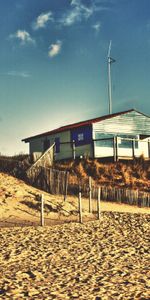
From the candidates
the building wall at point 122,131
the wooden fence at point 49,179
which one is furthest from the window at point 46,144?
the wooden fence at point 49,179

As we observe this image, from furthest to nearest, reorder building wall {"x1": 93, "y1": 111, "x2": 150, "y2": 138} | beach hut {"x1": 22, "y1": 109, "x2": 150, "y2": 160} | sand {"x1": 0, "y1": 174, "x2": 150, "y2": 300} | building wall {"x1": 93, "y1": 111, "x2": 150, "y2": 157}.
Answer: building wall {"x1": 93, "y1": 111, "x2": 150, "y2": 138} → building wall {"x1": 93, "y1": 111, "x2": 150, "y2": 157} → beach hut {"x1": 22, "y1": 109, "x2": 150, "y2": 160} → sand {"x1": 0, "y1": 174, "x2": 150, "y2": 300}

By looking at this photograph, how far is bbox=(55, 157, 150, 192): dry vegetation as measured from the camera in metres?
31.3

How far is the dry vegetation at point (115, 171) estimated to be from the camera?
3127 cm

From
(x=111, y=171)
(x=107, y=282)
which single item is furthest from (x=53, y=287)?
(x=111, y=171)

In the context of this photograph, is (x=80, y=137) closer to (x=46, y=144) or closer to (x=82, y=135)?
(x=82, y=135)

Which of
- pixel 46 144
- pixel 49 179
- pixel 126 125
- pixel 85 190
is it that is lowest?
pixel 85 190

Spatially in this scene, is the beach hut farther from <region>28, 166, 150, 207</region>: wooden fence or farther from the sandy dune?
the sandy dune

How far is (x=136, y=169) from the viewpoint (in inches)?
1305

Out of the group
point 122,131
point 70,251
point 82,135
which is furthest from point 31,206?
point 122,131

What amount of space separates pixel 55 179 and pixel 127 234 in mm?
9108

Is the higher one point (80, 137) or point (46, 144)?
point (80, 137)

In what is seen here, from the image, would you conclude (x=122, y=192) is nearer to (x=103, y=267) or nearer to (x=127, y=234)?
(x=127, y=234)

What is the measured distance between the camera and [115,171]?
107 feet

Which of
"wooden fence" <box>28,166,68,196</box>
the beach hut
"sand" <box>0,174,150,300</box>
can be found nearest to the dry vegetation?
the beach hut
